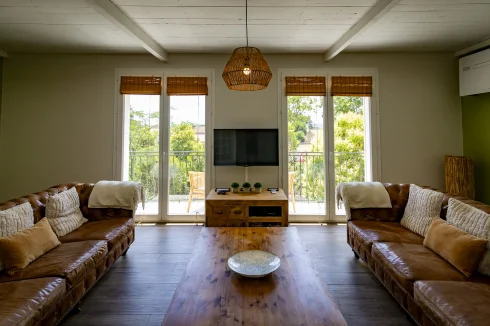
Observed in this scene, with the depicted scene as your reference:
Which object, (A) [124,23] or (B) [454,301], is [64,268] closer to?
(B) [454,301]

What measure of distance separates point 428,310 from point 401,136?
10.5ft

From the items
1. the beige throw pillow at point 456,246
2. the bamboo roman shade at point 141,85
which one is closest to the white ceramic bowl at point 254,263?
the beige throw pillow at point 456,246

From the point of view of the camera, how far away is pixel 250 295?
1.43 meters

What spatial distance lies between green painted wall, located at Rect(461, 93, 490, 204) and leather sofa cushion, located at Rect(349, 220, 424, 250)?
7.04 ft

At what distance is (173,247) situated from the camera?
316 cm

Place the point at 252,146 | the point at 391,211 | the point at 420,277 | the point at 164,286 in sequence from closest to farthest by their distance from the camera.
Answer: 1. the point at 420,277
2. the point at 164,286
3. the point at 391,211
4. the point at 252,146

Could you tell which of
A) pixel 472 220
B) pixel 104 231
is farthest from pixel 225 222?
pixel 472 220

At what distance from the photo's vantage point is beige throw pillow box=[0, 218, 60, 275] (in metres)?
1.72

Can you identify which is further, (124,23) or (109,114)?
(109,114)

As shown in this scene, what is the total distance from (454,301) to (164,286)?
81.1 inches

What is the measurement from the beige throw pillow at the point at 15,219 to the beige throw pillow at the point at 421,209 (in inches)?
130

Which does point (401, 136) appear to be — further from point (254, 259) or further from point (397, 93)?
point (254, 259)

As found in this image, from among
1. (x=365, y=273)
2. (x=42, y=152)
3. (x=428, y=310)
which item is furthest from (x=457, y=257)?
(x=42, y=152)

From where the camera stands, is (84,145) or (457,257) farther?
(84,145)
